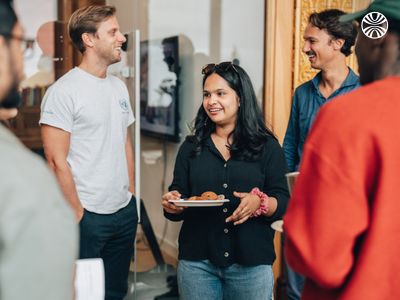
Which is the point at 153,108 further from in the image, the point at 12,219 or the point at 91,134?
the point at 12,219

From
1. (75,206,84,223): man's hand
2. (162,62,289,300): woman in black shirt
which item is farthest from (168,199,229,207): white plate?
(75,206,84,223): man's hand

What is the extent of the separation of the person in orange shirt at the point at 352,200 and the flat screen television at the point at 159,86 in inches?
97.7

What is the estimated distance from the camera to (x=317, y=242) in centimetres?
119

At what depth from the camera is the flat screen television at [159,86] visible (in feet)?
11.9

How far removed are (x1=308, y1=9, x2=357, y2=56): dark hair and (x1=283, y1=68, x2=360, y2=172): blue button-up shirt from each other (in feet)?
0.44

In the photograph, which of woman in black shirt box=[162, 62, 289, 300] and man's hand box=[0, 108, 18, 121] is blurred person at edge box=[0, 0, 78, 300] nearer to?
man's hand box=[0, 108, 18, 121]

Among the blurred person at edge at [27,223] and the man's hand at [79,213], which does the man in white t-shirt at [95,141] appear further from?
the blurred person at edge at [27,223]

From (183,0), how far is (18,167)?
2934mm

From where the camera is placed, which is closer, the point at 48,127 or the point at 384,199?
the point at 384,199

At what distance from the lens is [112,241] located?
113 inches

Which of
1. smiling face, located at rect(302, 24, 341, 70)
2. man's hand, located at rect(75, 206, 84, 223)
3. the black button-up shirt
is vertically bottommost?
man's hand, located at rect(75, 206, 84, 223)

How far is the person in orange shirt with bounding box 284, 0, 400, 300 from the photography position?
1.16 meters

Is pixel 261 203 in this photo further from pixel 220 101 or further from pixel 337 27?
pixel 337 27

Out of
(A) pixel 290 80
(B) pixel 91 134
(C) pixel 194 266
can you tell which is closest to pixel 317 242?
(C) pixel 194 266
